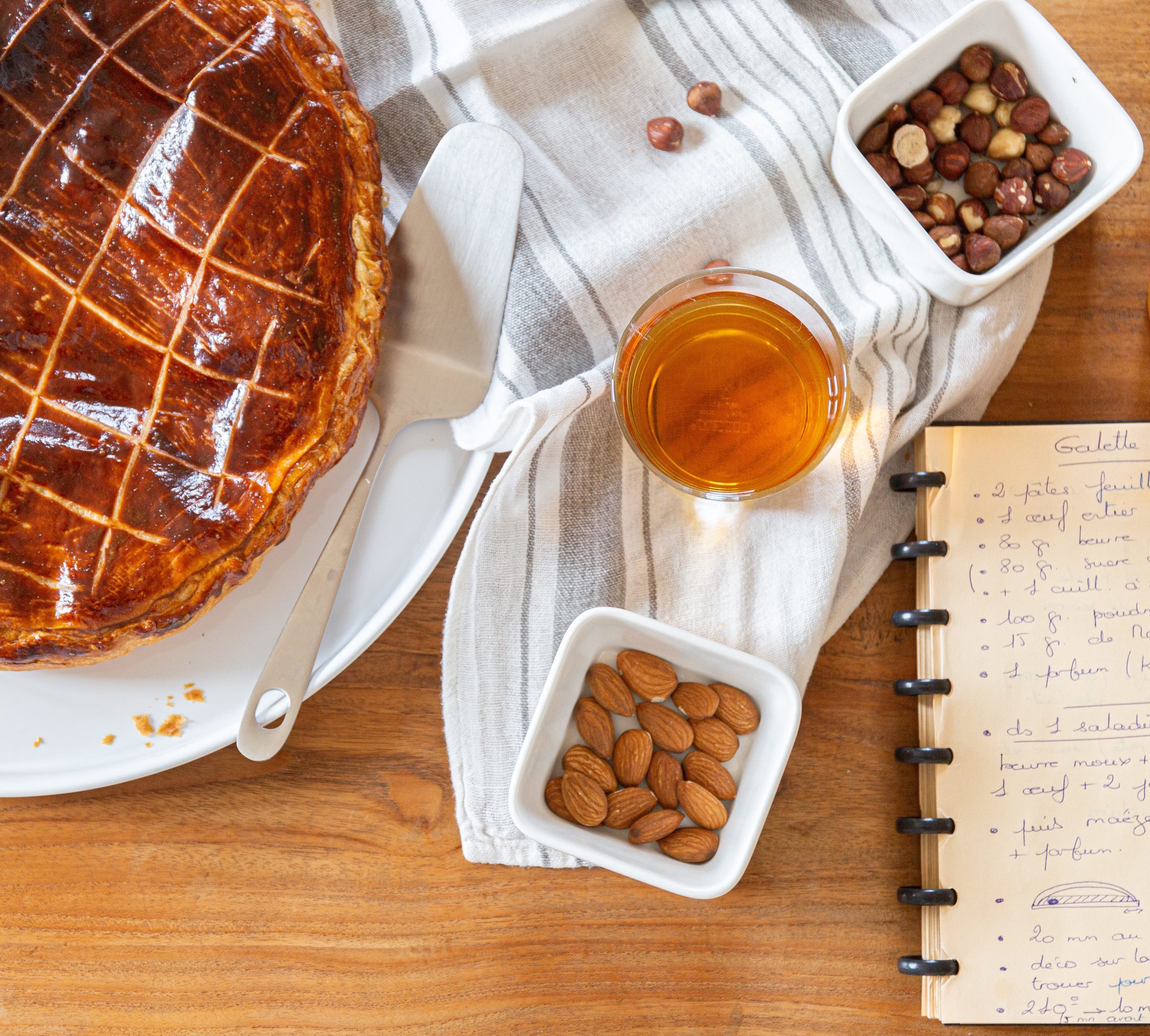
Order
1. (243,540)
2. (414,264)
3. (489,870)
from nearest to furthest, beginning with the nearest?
(243,540)
(414,264)
(489,870)

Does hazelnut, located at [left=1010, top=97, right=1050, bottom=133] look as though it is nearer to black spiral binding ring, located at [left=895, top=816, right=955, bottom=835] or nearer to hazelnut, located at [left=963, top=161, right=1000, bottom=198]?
hazelnut, located at [left=963, top=161, right=1000, bottom=198]

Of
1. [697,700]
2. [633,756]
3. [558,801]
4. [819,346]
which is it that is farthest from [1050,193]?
[558,801]

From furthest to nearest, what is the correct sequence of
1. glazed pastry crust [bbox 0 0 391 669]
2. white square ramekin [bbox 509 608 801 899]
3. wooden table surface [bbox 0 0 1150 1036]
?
1. wooden table surface [bbox 0 0 1150 1036]
2. white square ramekin [bbox 509 608 801 899]
3. glazed pastry crust [bbox 0 0 391 669]

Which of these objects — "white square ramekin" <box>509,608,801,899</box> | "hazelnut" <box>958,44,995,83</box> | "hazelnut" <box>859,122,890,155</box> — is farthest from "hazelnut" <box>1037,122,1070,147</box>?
"white square ramekin" <box>509,608,801,899</box>

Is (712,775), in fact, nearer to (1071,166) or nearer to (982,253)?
(982,253)

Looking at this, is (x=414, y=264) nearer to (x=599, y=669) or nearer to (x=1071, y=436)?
(x=599, y=669)

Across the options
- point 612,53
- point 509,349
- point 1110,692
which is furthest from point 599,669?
point 612,53
